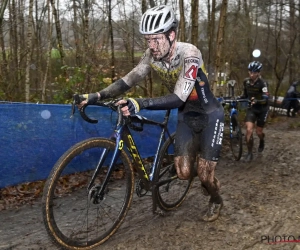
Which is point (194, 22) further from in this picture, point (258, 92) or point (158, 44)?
point (158, 44)

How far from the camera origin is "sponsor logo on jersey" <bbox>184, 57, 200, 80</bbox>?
3645 millimetres

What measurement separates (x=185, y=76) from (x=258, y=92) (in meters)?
5.13

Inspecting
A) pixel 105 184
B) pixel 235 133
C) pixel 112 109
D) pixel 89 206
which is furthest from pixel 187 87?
pixel 235 133

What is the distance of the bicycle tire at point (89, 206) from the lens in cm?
325

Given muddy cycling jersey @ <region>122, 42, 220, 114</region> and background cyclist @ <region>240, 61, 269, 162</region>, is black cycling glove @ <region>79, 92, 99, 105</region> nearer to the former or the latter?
muddy cycling jersey @ <region>122, 42, 220, 114</region>

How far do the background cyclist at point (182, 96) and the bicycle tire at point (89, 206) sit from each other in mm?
572

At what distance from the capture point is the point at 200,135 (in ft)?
13.8

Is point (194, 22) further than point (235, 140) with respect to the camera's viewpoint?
Yes

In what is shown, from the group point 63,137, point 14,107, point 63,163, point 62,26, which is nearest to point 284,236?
point 63,163

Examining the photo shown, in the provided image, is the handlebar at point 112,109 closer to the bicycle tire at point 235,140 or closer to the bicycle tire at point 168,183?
the bicycle tire at point 168,183

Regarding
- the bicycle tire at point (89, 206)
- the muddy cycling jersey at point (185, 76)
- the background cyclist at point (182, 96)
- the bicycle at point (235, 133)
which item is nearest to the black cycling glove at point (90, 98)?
the background cyclist at point (182, 96)

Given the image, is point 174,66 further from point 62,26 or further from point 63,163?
point 62,26

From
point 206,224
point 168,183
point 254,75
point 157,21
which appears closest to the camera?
point 157,21

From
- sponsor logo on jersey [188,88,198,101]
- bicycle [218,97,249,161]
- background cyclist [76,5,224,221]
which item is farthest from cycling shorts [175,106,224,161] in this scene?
bicycle [218,97,249,161]
